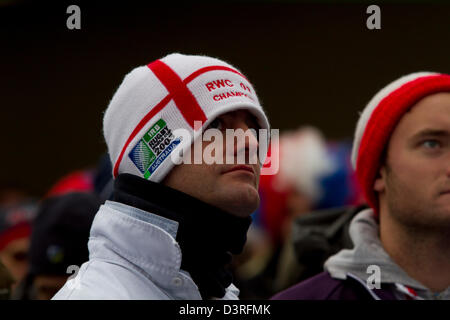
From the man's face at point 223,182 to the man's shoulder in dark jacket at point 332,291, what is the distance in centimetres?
79

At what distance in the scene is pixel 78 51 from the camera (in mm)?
12008

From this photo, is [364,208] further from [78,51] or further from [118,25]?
[78,51]

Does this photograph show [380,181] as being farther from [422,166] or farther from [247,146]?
[247,146]

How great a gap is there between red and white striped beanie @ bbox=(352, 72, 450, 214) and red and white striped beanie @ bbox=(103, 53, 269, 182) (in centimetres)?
80

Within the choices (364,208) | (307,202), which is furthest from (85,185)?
(364,208)

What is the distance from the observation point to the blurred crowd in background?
11.5ft

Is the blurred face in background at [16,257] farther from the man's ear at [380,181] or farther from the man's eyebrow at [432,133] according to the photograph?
the man's eyebrow at [432,133]

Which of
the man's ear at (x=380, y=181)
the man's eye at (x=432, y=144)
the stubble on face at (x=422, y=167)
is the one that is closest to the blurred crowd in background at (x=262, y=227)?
the man's ear at (x=380, y=181)

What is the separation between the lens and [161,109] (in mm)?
2455

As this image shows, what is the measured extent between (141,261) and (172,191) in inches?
9.5

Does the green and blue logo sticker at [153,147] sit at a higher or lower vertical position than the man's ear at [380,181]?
higher

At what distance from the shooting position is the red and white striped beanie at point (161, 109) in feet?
8.00

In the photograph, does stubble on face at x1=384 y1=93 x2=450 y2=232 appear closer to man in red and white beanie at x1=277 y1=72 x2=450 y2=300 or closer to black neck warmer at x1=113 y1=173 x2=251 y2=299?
man in red and white beanie at x1=277 y1=72 x2=450 y2=300

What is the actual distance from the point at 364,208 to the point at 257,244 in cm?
231
